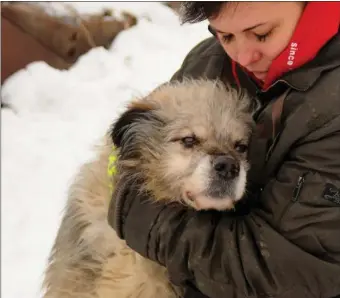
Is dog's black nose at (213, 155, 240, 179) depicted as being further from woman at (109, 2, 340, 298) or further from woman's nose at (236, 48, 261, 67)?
woman's nose at (236, 48, 261, 67)

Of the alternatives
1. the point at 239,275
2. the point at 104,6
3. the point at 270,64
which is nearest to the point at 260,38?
the point at 270,64

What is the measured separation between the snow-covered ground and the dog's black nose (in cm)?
62

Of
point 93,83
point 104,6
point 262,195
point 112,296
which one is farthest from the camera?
point 104,6

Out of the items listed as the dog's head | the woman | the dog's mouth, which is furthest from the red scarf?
the dog's mouth

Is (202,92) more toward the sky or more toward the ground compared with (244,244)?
more toward the sky

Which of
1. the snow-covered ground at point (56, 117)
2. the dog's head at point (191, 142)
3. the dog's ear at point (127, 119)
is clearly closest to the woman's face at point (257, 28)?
the dog's head at point (191, 142)

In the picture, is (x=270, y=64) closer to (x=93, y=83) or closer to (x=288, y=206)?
(x=288, y=206)

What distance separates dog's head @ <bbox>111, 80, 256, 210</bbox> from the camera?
1552mm

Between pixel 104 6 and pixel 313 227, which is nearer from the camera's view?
pixel 313 227

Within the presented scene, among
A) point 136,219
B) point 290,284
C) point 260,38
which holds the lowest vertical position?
point 290,284

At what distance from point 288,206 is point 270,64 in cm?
43

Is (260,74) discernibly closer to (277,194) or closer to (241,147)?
(241,147)

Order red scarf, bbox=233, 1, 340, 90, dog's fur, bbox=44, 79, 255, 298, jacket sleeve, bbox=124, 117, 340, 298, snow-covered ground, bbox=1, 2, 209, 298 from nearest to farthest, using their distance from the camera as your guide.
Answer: jacket sleeve, bbox=124, 117, 340, 298
red scarf, bbox=233, 1, 340, 90
dog's fur, bbox=44, 79, 255, 298
snow-covered ground, bbox=1, 2, 209, 298

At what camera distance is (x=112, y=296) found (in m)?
1.66
